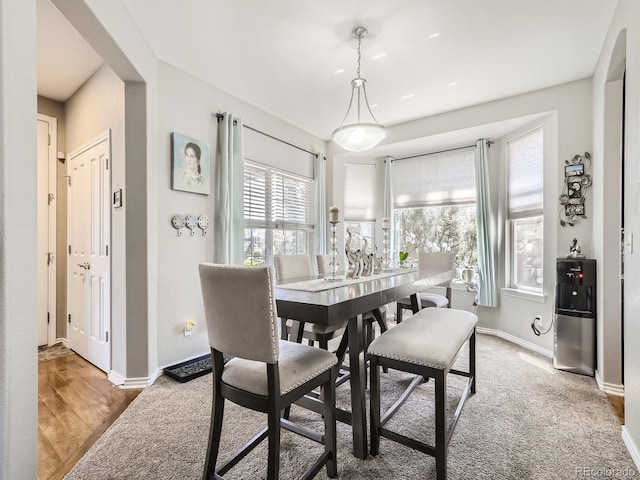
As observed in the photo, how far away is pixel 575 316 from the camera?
9.05ft

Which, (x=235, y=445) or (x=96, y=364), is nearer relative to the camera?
(x=235, y=445)

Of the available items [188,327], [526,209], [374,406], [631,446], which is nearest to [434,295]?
[526,209]

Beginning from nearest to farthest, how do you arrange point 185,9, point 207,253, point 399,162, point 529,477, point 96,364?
point 529,477
point 185,9
point 96,364
point 207,253
point 399,162

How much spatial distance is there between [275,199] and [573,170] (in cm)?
311

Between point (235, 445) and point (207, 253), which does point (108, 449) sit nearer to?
point (235, 445)

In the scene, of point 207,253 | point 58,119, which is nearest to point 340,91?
point 207,253

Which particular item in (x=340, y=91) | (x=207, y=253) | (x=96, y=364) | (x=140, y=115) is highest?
(x=340, y=91)

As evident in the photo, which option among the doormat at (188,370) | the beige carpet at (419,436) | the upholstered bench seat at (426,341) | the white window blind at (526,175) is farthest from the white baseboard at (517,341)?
the doormat at (188,370)

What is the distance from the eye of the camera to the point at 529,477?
58.8 inches

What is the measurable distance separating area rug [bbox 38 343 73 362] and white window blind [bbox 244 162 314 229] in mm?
2255

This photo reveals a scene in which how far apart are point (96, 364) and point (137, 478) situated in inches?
71.5

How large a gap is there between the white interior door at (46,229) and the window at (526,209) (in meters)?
5.17

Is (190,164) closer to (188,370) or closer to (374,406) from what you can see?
(188,370)

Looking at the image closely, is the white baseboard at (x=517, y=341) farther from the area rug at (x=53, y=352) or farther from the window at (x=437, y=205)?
the area rug at (x=53, y=352)
